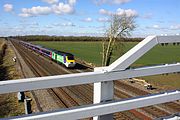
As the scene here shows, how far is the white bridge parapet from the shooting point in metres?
1.95

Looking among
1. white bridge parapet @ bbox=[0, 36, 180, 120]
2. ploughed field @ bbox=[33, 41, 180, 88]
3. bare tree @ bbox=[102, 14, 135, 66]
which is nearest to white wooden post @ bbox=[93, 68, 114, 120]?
white bridge parapet @ bbox=[0, 36, 180, 120]

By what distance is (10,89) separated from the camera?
6.07 feet

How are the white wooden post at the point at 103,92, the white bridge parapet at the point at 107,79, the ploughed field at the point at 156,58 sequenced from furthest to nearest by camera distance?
the ploughed field at the point at 156,58 < the white wooden post at the point at 103,92 < the white bridge parapet at the point at 107,79

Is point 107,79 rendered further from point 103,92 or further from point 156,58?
point 156,58

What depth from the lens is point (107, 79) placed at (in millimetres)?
2338

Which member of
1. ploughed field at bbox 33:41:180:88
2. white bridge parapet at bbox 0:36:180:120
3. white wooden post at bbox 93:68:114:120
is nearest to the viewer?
white bridge parapet at bbox 0:36:180:120

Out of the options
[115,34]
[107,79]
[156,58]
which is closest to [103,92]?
[107,79]

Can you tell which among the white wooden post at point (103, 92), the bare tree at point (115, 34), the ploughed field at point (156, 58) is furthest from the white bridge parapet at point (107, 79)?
the bare tree at point (115, 34)

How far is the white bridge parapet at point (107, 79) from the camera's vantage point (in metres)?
1.95

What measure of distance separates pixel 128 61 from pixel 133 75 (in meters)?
0.18

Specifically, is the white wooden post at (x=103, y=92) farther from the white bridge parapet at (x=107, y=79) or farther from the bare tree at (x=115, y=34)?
the bare tree at (x=115, y=34)

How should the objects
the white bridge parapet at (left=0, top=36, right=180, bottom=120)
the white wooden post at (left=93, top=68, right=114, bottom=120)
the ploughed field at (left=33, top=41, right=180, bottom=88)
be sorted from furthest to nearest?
the ploughed field at (left=33, top=41, right=180, bottom=88)
the white wooden post at (left=93, top=68, right=114, bottom=120)
the white bridge parapet at (left=0, top=36, right=180, bottom=120)

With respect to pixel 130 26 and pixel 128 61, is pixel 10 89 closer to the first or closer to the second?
pixel 128 61

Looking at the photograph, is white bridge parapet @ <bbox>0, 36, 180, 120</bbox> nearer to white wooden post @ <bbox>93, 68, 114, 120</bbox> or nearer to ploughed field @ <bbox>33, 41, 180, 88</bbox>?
white wooden post @ <bbox>93, 68, 114, 120</bbox>
